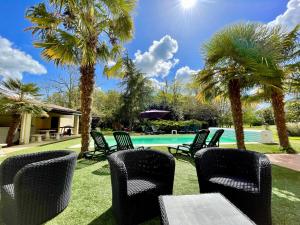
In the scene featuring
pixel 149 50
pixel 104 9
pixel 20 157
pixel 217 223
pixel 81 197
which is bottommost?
pixel 81 197

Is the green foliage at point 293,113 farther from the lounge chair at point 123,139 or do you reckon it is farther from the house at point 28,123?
the house at point 28,123

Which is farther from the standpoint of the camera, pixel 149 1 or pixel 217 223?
pixel 149 1

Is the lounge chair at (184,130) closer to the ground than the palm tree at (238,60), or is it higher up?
closer to the ground

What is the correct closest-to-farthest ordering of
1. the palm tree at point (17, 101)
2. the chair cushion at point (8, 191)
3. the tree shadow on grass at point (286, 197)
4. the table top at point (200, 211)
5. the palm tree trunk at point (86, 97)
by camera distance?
the table top at point (200, 211) < the chair cushion at point (8, 191) < the tree shadow on grass at point (286, 197) < the palm tree trunk at point (86, 97) < the palm tree at point (17, 101)

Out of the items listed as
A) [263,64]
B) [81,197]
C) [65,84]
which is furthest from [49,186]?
[65,84]

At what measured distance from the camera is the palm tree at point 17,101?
10.7 metres

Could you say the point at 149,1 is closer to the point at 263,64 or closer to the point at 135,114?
the point at 263,64

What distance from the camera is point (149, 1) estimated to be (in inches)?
375

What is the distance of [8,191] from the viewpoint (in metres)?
2.62

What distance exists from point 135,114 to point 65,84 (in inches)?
647

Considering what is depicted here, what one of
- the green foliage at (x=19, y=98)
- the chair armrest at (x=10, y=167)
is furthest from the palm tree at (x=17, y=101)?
the chair armrest at (x=10, y=167)

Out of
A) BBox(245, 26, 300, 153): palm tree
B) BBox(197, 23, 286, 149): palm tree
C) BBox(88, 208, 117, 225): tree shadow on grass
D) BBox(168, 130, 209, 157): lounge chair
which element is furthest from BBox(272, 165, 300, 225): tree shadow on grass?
BBox(245, 26, 300, 153): palm tree

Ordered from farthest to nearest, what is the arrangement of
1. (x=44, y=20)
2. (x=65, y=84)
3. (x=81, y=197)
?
1. (x=65, y=84)
2. (x=44, y=20)
3. (x=81, y=197)

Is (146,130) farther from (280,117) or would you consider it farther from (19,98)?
(280,117)
